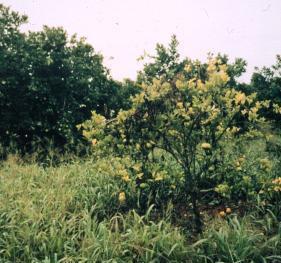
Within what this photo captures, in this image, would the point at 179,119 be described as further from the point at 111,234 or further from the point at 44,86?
the point at 44,86

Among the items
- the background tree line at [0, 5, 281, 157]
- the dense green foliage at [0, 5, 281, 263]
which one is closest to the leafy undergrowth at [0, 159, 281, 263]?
the dense green foliage at [0, 5, 281, 263]

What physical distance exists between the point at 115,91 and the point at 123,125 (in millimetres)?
8466

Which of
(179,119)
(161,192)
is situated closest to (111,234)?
(161,192)

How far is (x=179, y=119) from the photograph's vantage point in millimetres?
4609

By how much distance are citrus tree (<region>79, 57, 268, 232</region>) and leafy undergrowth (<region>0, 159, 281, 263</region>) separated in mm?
520

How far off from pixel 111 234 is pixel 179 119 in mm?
1611

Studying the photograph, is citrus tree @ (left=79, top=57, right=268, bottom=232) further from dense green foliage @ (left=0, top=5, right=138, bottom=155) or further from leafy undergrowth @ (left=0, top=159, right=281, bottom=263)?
dense green foliage @ (left=0, top=5, right=138, bottom=155)

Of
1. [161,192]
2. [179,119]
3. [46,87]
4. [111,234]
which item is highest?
[46,87]

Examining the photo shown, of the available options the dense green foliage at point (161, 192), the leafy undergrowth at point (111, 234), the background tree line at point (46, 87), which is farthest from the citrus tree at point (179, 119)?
the background tree line at point (46, 87)

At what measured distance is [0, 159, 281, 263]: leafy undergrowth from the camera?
164 inches

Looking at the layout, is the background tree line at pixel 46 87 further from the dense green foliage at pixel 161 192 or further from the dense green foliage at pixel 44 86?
the dense green foliage at pixel 161 192

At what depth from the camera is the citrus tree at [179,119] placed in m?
4.52

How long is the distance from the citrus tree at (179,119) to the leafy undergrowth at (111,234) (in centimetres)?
52

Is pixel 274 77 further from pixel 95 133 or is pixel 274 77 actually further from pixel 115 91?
pixel 95 133
